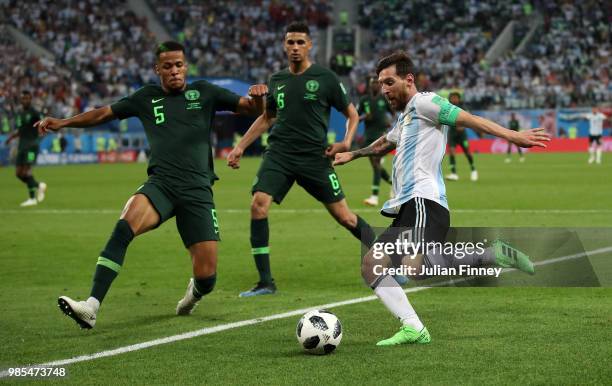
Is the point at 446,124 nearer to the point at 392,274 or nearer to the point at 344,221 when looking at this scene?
the point at 392,274

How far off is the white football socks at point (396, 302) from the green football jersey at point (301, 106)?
3.48m

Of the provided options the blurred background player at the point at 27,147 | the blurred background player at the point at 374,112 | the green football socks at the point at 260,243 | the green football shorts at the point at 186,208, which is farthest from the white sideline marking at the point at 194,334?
the blurred background player at the point at 27,147

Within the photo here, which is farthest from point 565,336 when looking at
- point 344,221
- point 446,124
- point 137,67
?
point 137,67

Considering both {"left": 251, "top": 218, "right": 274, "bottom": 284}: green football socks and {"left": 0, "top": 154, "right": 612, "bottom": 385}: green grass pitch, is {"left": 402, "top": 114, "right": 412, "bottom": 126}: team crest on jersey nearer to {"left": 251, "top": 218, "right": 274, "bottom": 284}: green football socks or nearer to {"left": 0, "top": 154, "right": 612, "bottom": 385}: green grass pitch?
{"left": 0, "top": 154, "right": 612, "bottom": 385}: green grass pitch

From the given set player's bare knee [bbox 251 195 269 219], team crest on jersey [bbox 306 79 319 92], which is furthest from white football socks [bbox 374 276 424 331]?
team crest on jersey [bbox 306 79 319 92]

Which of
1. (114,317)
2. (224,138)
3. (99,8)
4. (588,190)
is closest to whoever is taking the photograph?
(114,317)

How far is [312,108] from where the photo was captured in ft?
33.6

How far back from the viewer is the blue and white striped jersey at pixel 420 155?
22.5 feet

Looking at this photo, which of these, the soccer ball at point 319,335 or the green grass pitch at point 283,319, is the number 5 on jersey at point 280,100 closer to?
the green grass pitch at point 283,319

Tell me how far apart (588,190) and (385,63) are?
16499mm

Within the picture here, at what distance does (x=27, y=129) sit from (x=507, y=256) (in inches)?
659

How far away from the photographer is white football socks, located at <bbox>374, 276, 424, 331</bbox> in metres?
6.85

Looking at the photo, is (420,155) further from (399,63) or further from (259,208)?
(259,208)

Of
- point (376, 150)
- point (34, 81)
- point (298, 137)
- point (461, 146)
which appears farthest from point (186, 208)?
point (34, 81)
